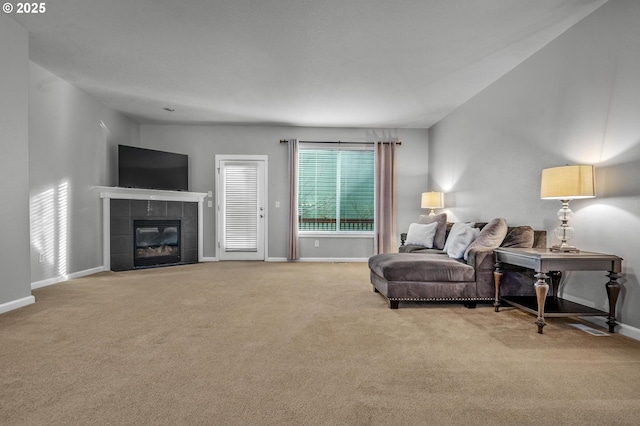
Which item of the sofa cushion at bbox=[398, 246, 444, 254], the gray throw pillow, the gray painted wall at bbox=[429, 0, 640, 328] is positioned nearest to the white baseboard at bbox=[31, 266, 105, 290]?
the sofa cushion at bbox=[398, 246, 444, 254]

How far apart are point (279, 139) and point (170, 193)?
226 centimetres

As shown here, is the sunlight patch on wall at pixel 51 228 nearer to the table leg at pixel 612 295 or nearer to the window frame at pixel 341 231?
the window frame at pixel 341 231

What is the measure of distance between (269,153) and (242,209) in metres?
1.21

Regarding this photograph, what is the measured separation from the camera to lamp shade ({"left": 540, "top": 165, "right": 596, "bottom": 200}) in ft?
9.45

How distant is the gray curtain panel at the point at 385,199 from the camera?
712cm

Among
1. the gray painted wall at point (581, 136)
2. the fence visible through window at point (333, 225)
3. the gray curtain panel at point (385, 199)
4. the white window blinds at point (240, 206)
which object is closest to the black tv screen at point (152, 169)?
the white window blinds at point (240, 206)

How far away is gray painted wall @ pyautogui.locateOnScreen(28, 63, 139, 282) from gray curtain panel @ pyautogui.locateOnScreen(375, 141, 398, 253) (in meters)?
4.75

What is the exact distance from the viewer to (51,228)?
466cm

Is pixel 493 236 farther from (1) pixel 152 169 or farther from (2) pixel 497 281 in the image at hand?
(1) pixel 152 169

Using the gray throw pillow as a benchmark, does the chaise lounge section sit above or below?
below

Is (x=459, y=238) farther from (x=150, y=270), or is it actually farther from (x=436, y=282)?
(x=150, y=270)

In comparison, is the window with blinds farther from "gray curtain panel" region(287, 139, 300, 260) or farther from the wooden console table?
the wooden console table

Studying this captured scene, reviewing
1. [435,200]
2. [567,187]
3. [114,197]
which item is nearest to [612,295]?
[567,187]

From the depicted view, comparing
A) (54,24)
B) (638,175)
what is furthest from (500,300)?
(54,24)
